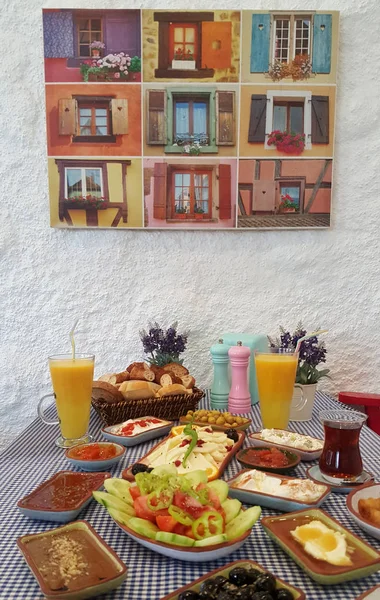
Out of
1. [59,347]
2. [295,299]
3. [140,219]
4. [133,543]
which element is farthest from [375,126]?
[133,543]

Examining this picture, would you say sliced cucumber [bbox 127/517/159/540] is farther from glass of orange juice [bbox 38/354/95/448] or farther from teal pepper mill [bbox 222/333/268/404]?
teal pepper mill [bbox 222/333/268/404]

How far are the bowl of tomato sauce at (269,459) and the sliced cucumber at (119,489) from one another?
0.29m

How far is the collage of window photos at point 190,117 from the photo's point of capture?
2.03 metres

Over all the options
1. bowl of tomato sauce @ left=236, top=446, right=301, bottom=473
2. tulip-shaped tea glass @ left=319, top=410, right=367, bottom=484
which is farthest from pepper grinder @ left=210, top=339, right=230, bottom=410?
tulip-shaped tea glass @ left=319, top=410, right=367, bottom=484

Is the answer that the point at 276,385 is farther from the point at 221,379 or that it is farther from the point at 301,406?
the point at 221,379

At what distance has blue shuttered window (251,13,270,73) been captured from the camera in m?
2.02

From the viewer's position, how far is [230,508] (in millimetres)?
816

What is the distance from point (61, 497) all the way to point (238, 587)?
0.41m

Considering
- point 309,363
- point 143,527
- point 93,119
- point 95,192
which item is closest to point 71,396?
point 143,527

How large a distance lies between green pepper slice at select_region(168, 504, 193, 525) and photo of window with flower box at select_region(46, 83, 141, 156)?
5.29ft

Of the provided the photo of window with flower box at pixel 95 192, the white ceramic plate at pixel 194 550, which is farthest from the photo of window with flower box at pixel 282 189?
the white ceramic plate at pixel 194 550

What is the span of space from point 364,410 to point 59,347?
1.30 meters

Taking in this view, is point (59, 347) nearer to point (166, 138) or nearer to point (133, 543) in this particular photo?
point (166, 138)

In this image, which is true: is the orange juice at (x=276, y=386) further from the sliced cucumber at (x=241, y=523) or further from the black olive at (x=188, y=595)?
the black olive at (x=188, y=595)
